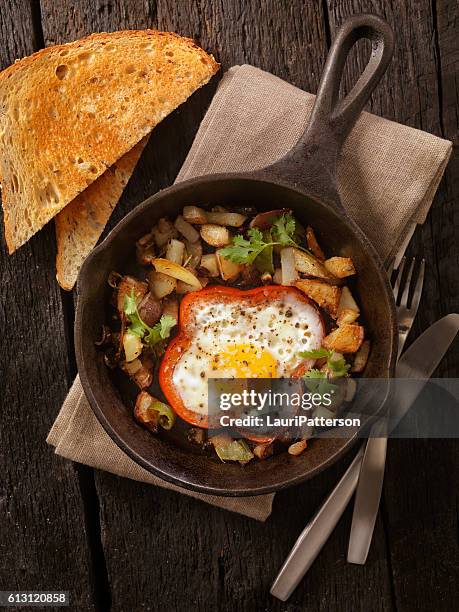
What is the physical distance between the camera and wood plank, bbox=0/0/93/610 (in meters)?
2.43

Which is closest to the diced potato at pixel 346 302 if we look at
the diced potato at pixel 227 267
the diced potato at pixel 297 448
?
the diced potato at pixel 227 267

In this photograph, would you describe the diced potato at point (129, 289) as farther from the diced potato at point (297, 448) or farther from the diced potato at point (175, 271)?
the diced potato at point (297, 448)

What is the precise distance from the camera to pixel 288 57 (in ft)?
7.91

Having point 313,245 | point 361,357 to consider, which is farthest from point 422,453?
point 313,245

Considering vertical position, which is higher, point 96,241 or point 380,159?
point 380,159

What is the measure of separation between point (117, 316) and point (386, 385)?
86cm

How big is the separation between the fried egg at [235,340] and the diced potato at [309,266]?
7 cm

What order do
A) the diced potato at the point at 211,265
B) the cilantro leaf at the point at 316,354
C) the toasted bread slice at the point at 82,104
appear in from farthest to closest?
the toasted bread slice at the point at 82,104, the diced potato at the point at 211,265, the cilantro leaf at the point at 316,354

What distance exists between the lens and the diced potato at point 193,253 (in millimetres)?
2203

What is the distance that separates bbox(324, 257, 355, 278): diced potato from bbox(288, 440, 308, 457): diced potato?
517 mm

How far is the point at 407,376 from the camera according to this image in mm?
2256

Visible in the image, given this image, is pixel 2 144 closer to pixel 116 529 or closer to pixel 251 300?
pixel 251 300

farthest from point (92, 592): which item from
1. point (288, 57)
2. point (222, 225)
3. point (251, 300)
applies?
point (288, 57)

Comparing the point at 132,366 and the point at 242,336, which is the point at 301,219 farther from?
the point at 132,366
